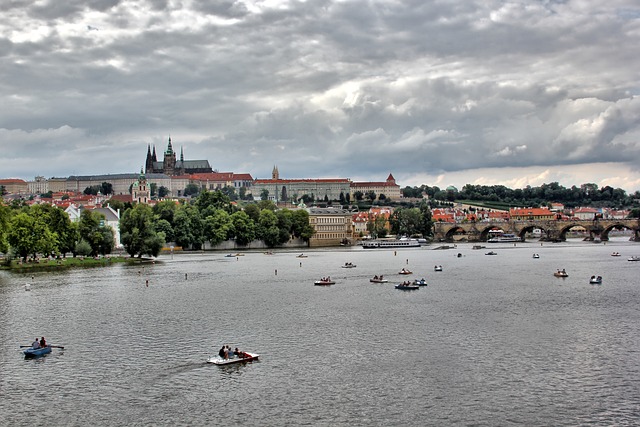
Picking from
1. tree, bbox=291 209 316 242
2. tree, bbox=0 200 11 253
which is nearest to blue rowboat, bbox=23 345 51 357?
tree, bbox=0 200 11 253

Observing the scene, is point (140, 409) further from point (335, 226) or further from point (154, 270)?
point (335, 226)

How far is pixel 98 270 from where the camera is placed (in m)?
94.8

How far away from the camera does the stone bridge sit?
174 metres

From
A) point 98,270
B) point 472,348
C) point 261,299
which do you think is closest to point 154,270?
point 98,270

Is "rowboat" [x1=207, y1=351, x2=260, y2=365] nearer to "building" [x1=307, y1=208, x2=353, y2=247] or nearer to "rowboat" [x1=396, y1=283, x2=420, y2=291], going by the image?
"rowboat" [x1=396, y1=283, x2=420, y2=291]

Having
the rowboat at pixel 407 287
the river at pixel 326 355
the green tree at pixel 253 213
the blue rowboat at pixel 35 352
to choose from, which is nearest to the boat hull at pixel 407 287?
the rowboat at pixel 407 287

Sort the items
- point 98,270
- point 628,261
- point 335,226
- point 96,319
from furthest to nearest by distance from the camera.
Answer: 1. point 335,226
2. point 628,261
3. point 98,270
4. point 96,319

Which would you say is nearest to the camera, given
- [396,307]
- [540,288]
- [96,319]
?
[96,319]

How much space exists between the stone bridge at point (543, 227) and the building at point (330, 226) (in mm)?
24813

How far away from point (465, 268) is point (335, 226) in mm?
94309

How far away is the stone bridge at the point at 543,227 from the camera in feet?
570

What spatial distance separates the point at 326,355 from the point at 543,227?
153m

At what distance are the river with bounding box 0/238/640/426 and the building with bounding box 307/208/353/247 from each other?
112170 millimetres

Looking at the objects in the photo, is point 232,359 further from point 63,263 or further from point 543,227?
point 543,227
